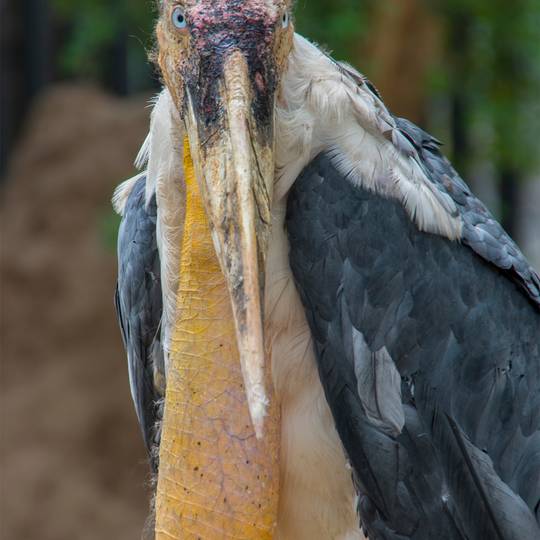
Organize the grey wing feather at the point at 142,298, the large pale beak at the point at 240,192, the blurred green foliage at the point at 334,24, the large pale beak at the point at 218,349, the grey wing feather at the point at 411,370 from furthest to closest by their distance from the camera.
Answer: the blurred green foliage at the point at 334,24, the grey wing feather at the point at 142,298, the grey wing feather at the point at 411,370, the large pale beak at the point at 218,349, the large pale beak at the point at 240,192

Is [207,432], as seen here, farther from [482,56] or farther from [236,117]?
[482,56]

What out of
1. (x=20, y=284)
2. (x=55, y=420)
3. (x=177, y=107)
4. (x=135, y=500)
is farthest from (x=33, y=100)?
(x=177, y=107)

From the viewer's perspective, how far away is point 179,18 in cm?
281

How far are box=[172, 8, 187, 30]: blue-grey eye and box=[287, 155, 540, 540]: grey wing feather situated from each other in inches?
18.2

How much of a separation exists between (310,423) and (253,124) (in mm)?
829

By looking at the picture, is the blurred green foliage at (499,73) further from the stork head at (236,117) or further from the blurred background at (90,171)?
the stork head at (236,117)

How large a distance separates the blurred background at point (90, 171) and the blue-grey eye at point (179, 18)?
12.4 feet

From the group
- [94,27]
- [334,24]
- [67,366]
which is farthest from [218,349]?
[94,27]

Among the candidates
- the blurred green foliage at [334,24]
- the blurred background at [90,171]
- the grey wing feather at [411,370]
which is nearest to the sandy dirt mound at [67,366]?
the blurred background at [90,171]

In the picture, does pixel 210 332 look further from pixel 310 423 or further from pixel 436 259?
pixel 436 259

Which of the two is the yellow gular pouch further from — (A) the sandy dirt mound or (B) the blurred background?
(A) the sandy dirt mound

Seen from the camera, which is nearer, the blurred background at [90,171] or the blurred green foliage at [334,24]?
the blurred green foliage at [334,24]

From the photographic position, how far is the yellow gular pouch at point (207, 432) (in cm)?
285

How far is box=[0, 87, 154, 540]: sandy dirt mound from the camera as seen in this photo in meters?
7.36
